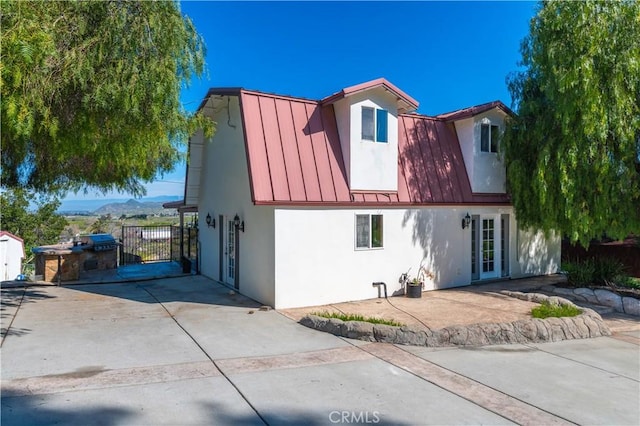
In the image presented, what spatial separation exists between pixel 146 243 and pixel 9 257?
10.5 metres

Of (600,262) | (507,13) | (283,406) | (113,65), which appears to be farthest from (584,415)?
(507,13)

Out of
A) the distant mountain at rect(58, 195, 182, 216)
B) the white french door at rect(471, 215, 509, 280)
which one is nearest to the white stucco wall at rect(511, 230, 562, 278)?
the white french door at rect(471, 215, 509, 280)

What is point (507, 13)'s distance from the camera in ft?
40.3

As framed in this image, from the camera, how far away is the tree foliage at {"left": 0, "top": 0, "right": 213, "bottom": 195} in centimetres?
520

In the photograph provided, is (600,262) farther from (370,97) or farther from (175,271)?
(175,271)

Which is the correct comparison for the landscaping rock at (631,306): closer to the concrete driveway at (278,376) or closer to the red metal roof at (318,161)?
the concrete driveway at (278,376)

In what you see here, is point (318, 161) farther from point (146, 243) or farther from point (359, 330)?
point (146, 243)

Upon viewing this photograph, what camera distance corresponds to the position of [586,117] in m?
9.60

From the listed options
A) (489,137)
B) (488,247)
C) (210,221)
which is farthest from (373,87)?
(210,221)

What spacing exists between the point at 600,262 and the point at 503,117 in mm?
5155

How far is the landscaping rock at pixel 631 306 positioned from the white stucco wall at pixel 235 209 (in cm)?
844

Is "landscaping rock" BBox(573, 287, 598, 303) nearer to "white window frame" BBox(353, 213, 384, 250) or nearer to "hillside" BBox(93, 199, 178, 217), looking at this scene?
"white window frame" BBox(353, 213, 384, 250)

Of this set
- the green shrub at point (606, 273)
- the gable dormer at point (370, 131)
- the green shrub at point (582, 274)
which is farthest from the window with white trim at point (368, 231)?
the green shrub at point (606, 273)

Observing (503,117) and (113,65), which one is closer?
(113,65)
